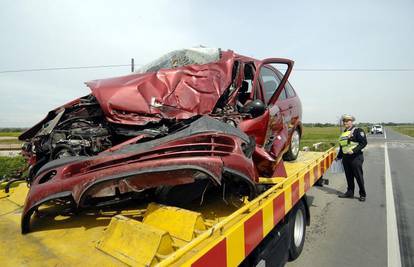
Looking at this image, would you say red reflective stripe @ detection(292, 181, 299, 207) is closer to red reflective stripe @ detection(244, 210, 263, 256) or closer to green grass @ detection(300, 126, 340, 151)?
red reflective stripe @ detection(244, 210, 263, 256)

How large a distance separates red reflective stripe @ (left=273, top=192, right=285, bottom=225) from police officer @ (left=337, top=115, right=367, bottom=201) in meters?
4.58

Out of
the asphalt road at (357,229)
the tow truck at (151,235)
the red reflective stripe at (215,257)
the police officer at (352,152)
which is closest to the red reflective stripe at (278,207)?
the tow truck at (151,235)

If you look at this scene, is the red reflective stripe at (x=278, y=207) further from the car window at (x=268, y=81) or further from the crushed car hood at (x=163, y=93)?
the car window at (x=268, y=81)

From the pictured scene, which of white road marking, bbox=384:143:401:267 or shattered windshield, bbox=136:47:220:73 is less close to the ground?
shattered windshield, bbox=136:47:220:73

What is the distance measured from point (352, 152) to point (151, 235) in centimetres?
634

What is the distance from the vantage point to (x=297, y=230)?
168 inches

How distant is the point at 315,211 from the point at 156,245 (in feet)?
16.6

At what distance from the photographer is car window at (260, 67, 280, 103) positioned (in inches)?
180

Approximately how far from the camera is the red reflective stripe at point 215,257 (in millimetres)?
1763

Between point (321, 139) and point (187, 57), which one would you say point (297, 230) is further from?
point (321, 139)

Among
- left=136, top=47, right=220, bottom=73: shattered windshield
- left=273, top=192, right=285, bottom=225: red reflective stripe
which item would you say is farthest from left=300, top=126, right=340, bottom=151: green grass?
left=273, top=192, right=285, bottom=225: red reflective stripe

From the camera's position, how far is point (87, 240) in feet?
7.19

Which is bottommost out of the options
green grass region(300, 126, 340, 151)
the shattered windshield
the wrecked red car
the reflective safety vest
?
green grass region(300, 126, 340, 151)

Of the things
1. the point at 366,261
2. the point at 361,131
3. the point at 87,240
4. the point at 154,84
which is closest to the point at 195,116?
the point at 154,84
